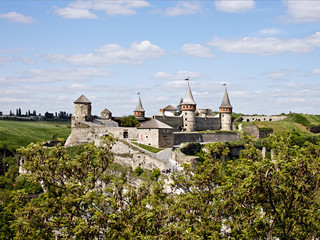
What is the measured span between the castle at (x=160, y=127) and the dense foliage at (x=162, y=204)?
123 feet

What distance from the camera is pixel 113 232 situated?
1427 cm

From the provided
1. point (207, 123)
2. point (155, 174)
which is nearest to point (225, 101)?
point (207, 123)

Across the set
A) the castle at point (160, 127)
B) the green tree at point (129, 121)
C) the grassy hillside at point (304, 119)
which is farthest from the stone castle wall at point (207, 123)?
the grassy hillside at point (304, 119)

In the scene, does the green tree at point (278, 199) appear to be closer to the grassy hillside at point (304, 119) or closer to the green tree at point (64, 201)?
the green tree at point (64, 201)

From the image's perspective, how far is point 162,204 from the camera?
671 inches

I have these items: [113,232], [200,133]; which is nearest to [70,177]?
[113,232]

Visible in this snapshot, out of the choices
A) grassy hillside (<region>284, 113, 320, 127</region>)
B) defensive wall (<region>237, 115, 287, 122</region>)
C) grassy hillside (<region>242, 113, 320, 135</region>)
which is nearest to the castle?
grassy hillside (<region>242, 113, 320, 135</region>)

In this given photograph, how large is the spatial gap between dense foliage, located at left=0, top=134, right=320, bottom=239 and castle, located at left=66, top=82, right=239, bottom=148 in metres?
37.4

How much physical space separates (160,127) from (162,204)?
A: 37260 millimetres

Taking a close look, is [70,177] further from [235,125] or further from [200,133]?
[235,125]

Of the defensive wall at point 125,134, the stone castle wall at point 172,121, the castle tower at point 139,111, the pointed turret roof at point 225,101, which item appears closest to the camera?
the defensive wall at point 125,134

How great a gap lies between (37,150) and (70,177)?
1874 millimetres

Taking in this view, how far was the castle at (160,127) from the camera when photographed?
55.2 metres

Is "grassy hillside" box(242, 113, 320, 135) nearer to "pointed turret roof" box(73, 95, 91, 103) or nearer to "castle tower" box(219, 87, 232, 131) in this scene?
"castle tower" box(219, 87, 232, 131)
